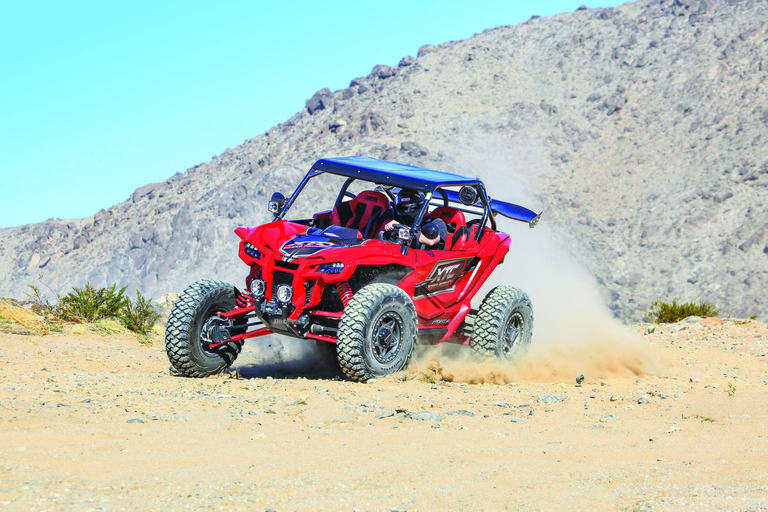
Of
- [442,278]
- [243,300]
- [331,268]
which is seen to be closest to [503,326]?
[442,278]

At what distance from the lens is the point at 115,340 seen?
13812 mm

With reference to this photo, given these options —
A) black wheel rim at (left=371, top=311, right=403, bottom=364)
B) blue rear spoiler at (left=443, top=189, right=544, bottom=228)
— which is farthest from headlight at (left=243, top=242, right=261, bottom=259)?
blue rear spoiler at (left=443, top=189, right=544, bottom=228)

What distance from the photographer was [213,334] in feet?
32.4

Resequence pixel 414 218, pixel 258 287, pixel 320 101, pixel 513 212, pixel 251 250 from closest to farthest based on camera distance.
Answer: pixel 258 287 → pixel 251 250 → pixel 414 218 → pixel 513 212 → pixel 320 101

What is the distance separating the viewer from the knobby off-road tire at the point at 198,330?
9547 millimetres

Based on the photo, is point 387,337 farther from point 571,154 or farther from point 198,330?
point 571,154

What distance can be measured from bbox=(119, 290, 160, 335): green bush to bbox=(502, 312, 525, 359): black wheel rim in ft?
21.8

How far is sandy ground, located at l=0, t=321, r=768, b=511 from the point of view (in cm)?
504

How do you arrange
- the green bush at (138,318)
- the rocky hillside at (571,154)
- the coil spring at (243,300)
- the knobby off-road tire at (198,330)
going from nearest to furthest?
the knobby off-road tire at (198,330)
the coil spring at (243,300)
the green bush at (138,318)
the rocky hillside at (571,154)

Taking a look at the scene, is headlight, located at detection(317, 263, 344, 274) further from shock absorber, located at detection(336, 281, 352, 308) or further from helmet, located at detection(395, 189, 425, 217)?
helmet, located at detection(395, 189, 425, 217)

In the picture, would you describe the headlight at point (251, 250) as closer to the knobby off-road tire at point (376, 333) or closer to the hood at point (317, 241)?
the hood at point (317, 241)

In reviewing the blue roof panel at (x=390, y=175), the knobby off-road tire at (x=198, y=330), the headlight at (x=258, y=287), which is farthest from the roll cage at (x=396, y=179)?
the knobby off-road tire at (x=198, y=330)

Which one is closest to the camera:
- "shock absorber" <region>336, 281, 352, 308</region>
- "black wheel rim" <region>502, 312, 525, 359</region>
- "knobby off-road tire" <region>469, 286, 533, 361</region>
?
"shock absorber" <region>336, 281, 352, 308</region>

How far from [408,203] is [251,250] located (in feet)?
7.67
